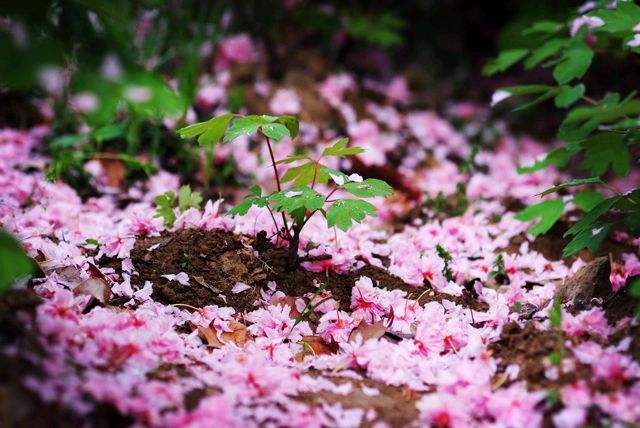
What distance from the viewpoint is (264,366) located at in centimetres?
176

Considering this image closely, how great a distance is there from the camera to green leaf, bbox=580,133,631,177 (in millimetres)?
1961

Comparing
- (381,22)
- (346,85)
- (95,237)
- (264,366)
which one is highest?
(381,22)

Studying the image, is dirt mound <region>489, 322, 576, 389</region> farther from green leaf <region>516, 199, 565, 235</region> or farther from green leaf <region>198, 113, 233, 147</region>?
green leaf <region>198, 113, 233, 147</region>

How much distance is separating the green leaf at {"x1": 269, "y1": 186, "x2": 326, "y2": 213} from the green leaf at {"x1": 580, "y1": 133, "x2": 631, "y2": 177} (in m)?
0.91

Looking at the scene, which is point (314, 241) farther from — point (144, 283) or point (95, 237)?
point (95, 237)

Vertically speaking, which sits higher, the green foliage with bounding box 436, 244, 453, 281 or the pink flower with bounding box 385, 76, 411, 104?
the pink flower with bounding box 385, 76, 411, 104

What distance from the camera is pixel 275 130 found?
205 centimetres

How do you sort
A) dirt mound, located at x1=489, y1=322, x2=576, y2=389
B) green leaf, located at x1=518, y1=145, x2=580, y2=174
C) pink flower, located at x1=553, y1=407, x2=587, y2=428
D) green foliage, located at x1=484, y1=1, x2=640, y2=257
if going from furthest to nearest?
green leaf, located at x1=518, y1=145, x2=580, y2=174, green foliage, located at x1=484, y1=1, x2=640, y2=257, dirt mound, located at x1=489, y1=322, x2=576, y2=389, pink flower, located at x1=553, y1=407, x2=587, y2=428

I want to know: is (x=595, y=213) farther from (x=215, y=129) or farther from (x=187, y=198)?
(x=187, y=198)

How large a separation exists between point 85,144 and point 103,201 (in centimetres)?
55

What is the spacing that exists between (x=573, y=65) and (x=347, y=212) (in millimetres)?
1231

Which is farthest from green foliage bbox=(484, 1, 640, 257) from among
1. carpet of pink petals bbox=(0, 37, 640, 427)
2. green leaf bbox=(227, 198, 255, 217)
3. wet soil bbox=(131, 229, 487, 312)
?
green leaf bbox=(227, 198, 255, 217)

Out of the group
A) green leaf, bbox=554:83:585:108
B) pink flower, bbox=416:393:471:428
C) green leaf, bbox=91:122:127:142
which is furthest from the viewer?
green leaf, bbox=91:122:127:142

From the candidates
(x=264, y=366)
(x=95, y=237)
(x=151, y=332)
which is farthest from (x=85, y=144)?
(x=264, y=366)
